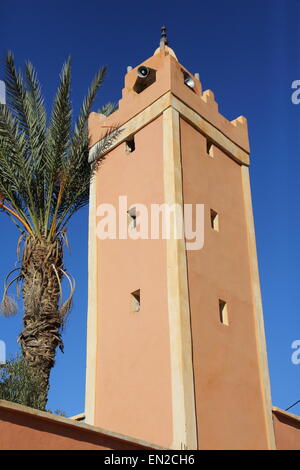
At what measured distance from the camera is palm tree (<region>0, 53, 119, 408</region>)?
1405 centimetres

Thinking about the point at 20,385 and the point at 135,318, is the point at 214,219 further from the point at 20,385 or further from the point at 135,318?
the point at 20,385

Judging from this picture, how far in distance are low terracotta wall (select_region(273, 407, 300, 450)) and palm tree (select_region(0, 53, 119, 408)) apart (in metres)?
5.15

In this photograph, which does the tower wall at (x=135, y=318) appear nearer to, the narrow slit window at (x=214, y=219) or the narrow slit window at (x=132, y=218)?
the narrow slit window at (x=132, y=218)

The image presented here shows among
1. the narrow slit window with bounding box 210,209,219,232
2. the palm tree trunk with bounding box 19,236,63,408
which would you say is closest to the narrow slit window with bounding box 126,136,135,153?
the narrow slit window with bounding box 210,209,219,232

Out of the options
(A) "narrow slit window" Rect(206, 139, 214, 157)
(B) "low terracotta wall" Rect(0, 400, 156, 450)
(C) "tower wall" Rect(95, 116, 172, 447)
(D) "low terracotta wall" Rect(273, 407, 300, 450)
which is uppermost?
(A) "narrow slit window" Rect(206, 139, 214, 157)

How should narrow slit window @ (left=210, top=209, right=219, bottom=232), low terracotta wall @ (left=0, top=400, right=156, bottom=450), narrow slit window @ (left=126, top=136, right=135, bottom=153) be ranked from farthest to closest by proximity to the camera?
1. narrow slit window @ (left=126, top=136, right=135, bottom=153)
2. narrow slit window @ (left=210, top=209, right=219, bottom=232)
3. low terracotta wall @ (left=0, top=400, right=156, bottom=450)

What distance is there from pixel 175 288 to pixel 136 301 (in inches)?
55.2

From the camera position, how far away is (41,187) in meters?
15.5

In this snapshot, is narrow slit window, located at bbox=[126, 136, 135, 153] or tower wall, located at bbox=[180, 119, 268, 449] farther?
narrow slit window, located at bbox=[126, 136, 135, 153]

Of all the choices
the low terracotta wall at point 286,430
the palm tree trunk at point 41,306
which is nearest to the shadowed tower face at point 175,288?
the low terracotta wall at point 286,430

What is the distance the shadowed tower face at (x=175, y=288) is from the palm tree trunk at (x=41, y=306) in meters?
1.38

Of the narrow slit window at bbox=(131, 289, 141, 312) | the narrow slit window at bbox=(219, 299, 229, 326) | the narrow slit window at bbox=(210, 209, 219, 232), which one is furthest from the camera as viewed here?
the narrow slit window at bbox=(210, 209, 219, 232)

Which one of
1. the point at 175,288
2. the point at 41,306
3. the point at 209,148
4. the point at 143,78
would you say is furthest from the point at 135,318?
the point at 143,78

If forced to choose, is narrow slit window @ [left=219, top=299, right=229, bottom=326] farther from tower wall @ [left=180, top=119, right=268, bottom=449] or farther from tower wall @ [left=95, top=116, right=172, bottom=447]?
tower wall @ [left=95, top=116, right=172, bottom=447]
